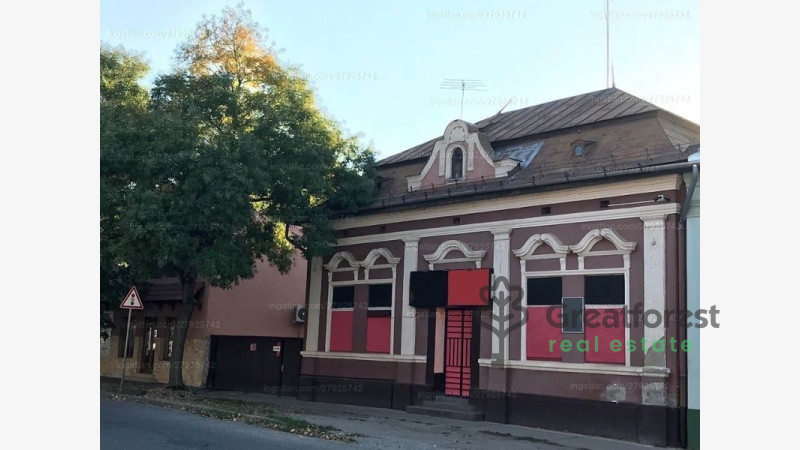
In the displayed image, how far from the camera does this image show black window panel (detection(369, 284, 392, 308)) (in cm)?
1991

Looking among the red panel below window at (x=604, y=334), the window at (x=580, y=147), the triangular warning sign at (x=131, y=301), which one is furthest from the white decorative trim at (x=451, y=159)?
the triangular warning sign at (x=131, y=301)

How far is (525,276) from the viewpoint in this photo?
16.8 m

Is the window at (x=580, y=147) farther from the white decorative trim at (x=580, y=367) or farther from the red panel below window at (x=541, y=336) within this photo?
the white decorative trim at (x=580, y=367)

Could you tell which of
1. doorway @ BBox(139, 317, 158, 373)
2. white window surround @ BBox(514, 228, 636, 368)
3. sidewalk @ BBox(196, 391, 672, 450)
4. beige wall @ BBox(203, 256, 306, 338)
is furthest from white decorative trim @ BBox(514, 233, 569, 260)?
→ doorway @ BBox(139, 317, 158, 373)

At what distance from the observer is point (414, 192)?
64.8 feet

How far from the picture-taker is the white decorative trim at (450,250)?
1778cm

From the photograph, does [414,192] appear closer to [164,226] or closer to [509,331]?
[509,331]

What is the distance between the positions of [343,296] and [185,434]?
8935mm

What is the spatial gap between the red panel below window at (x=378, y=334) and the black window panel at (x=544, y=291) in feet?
14.9

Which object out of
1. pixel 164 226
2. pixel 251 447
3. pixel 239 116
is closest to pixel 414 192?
pixel 239 116

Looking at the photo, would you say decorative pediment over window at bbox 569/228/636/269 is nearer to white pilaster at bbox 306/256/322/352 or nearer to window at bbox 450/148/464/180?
window at bbox 450/148/464/180

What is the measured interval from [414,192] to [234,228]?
4758 mm

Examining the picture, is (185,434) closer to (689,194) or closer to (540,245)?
(540,245)

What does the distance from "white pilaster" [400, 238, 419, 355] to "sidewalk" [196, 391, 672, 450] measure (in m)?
1.70
